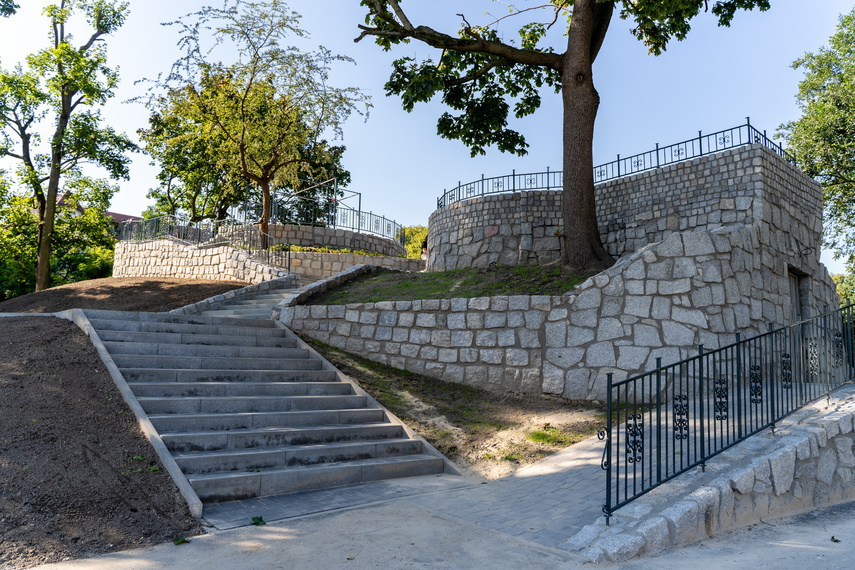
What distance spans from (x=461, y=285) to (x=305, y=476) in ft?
21.1

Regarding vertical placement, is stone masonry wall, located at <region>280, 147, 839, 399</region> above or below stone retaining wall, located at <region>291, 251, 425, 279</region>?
below

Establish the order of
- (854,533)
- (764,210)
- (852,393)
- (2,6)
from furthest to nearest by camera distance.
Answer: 1. (2,6)
2. (764,210)
3. (852,393)
4. (854,533)

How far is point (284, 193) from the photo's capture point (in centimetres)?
2364

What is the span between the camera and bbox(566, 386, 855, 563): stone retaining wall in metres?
4.19

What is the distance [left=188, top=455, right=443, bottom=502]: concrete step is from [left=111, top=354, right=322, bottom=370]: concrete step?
2.62 metres

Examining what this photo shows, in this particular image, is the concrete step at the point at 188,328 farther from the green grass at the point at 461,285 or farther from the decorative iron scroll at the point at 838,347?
the decorative iron scroll at the point at 838,347

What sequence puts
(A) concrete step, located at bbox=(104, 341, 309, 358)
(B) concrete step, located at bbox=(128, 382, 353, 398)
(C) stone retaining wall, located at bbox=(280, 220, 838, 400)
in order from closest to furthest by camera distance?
(B) concrete step, located at bbox=(128, 382, 353, 398)
(A) concrete step, located at bbox=(104, 341, 309, 358)
(C) stone retaining wall, located at bbox=(280, 220, 838, 400)

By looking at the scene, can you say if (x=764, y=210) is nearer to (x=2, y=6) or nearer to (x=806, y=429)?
(x=806, y=429)

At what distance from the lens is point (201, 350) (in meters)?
8.15

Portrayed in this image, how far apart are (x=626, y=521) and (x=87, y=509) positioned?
4314 millimetres

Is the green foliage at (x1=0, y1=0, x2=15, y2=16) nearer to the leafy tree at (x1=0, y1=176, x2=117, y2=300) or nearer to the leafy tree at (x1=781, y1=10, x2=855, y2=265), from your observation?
the leafy tree at (x1=0, y1=176, x2=117, y2=300)

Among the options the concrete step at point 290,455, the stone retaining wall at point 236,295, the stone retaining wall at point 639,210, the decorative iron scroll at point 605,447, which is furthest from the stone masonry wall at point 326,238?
the decorative iron scroll at point 605,447

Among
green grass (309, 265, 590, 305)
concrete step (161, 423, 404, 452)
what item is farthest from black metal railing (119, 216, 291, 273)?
concrete step (161, 423, 404, 452)

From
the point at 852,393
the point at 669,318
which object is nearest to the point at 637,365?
the point at 669,318
